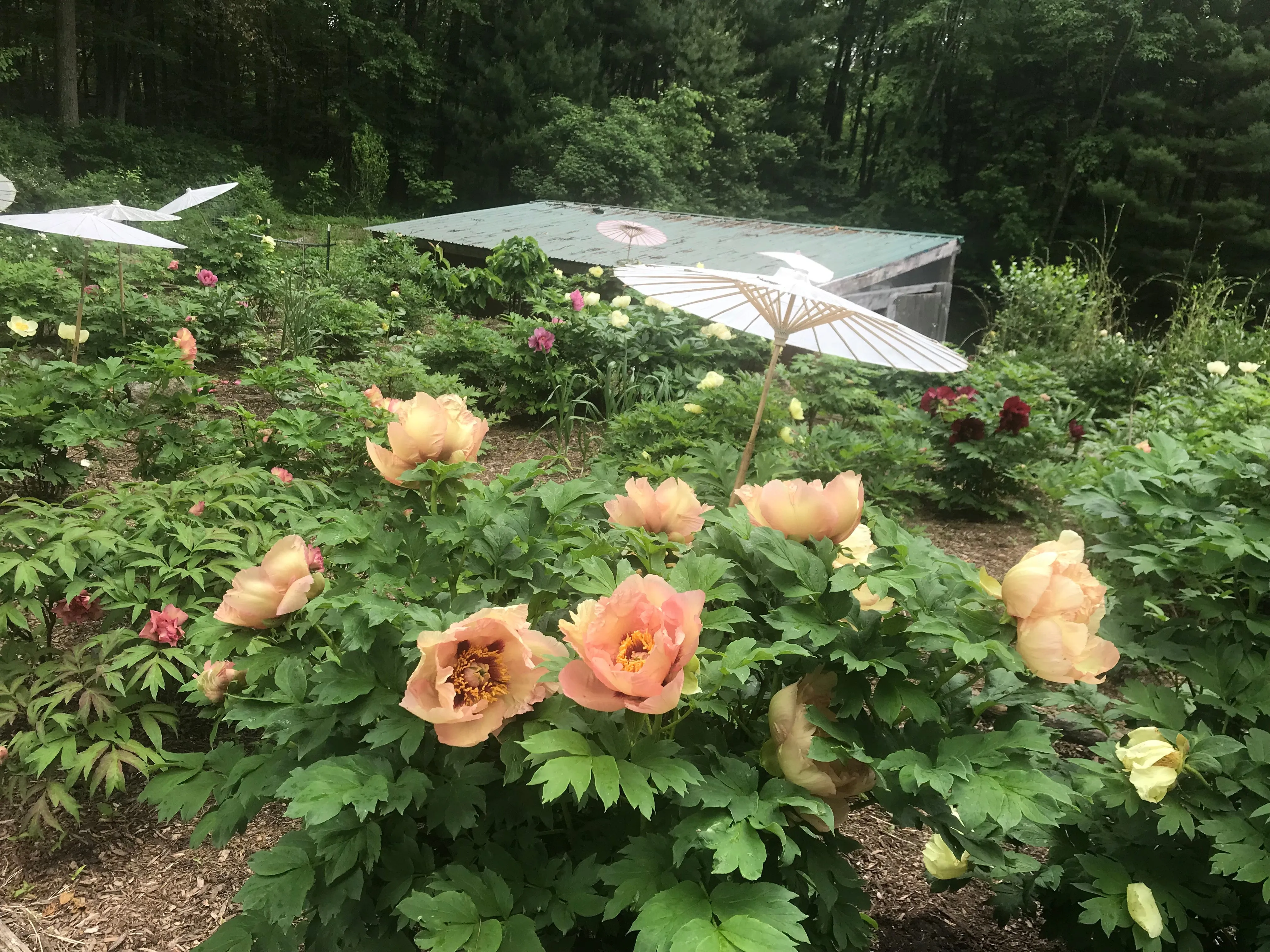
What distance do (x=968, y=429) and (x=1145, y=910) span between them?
3116 millimetres

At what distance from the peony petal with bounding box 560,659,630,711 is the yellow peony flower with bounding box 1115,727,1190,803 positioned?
705 mm

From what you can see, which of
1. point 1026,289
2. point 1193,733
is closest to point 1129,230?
point 1026,289

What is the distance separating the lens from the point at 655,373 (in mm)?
4691

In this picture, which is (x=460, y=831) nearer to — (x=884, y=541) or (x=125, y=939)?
(x=884, y=541)

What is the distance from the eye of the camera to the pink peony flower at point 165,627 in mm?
1635

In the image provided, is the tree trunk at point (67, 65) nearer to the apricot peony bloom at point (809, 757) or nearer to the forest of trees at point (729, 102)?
the forest of trees at point (729, 102)

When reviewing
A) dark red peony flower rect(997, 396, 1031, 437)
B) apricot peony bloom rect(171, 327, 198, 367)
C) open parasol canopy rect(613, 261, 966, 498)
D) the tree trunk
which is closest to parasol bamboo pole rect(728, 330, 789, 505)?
open parasol canopy rect(613, 261, 966, 498)

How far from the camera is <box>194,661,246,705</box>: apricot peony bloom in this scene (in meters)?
1.14

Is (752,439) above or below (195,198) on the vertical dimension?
below

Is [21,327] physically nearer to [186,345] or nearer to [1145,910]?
[186,345]

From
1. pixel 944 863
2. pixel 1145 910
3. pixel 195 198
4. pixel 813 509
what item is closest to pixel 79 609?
pixel 813 509

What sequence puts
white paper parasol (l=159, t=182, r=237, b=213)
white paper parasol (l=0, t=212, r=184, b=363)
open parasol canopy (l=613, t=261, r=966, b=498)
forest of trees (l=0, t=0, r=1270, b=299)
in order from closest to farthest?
open parasol canopy (l=613, t=261, r=966, b=498) → white paper parasol (l=0, t=212, r=184, b=363) → white paper parasol (l=159, t=182, r=237, b=213) → forest of trees (l=0, t=0, r=1270, b=299)

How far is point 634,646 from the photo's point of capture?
2.39 feet

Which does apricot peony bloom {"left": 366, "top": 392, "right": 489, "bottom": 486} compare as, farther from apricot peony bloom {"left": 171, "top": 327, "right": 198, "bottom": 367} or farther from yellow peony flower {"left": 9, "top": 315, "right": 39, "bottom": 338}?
yellow peony flower {"left": 9, "top": 315, "right": 39, "bottom": 338}
